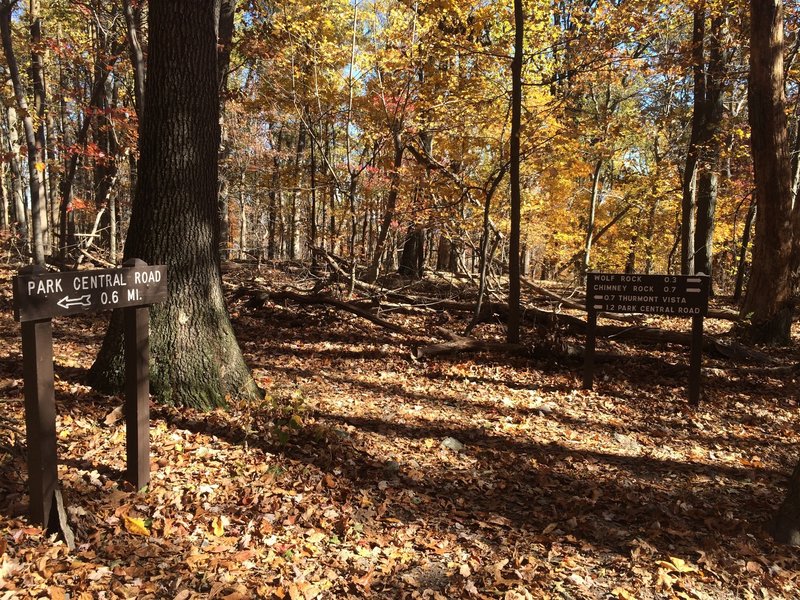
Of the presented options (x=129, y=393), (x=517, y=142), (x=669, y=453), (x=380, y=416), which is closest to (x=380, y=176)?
(x=517, y=142)

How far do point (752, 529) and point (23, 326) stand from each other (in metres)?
5.36

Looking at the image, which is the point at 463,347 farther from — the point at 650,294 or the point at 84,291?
the point at 84,291

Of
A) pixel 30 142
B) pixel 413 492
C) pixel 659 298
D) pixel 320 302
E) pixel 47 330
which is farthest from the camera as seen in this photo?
pixel 30 142

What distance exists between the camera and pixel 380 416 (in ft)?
21.4

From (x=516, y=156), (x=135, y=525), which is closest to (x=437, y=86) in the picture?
(x=516, y=156)

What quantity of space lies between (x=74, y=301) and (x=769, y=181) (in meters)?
10.9

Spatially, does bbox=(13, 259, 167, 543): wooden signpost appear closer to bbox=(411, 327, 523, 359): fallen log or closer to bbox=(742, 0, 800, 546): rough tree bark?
bbox=(411, 327, 523, 359): fallen log

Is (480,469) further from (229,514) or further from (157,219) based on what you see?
(157,219)

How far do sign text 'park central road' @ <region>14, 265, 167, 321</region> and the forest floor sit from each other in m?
1.35

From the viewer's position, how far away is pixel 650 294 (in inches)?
298

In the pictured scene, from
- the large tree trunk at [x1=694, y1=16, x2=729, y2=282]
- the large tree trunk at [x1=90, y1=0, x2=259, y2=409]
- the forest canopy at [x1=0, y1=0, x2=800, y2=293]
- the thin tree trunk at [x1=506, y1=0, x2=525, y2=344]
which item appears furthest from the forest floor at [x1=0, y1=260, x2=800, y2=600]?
the large tree trunk at [x1=694, y1=16, x2=729, y2=282]

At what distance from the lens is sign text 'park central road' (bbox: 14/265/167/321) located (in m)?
2.99

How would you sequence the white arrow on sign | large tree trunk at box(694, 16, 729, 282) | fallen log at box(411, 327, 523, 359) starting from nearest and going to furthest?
the white arrow on sign
fallen log at box(411, 327, 523, 359)
large tree trunk at box(694, 16, 729, 282)

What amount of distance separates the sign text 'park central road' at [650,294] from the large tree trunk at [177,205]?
5.07 metres
